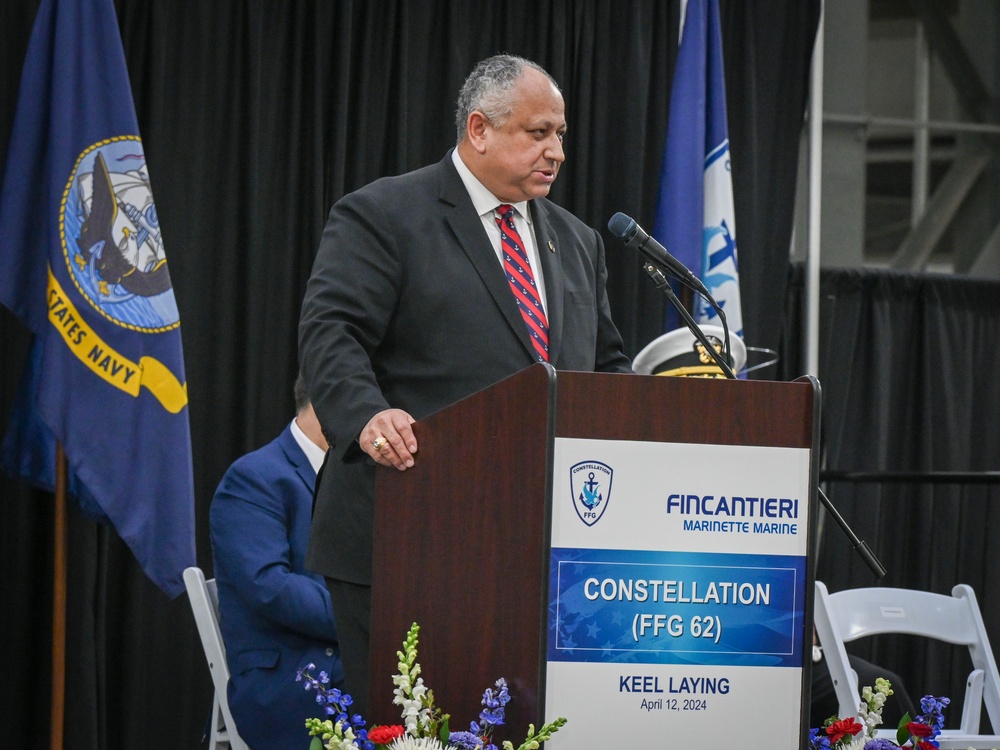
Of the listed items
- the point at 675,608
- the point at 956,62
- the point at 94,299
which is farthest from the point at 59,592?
the point at 956,62

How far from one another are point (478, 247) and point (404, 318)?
0.19 m

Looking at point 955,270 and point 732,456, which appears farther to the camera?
point 955,270

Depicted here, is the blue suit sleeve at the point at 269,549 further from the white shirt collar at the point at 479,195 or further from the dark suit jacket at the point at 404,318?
the white shirt collar at the point at 479,195

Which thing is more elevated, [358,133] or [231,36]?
[231,36]

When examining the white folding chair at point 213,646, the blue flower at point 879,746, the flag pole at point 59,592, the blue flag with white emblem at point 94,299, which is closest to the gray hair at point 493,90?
the blue flower at point 879,746

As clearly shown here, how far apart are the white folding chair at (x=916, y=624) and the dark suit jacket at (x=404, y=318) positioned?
1.82 meters

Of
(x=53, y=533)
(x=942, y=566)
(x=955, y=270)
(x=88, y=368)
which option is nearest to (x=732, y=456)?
(x=88, y=368)

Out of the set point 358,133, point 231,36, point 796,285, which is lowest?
point 796,285

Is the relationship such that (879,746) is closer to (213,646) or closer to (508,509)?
(508,509)

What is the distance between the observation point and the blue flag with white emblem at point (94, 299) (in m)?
3.91

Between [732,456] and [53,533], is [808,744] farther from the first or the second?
[53,533]

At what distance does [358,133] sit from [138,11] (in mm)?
891

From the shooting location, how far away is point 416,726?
6.06 ft

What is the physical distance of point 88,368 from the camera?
3.93 meters
